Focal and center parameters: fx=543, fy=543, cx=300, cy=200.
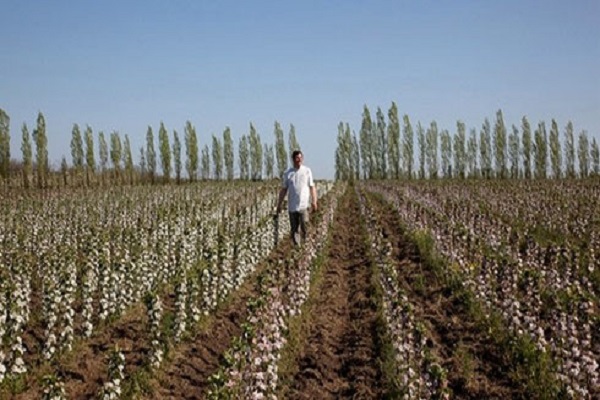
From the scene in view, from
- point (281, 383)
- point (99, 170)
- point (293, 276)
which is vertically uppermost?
point (99, 170)

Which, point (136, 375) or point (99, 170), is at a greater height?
point (99, 170)

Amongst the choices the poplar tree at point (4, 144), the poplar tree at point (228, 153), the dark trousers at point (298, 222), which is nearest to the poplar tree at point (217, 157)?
the poplar tree at point (228, 153)

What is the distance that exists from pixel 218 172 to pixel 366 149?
21163mm

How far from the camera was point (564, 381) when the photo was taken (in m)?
5.50

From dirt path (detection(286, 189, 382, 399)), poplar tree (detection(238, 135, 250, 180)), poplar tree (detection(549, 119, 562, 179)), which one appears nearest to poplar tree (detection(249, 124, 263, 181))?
poplar tree (detection(238, 135, 250, 180))

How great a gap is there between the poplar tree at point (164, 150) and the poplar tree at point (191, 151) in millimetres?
2823

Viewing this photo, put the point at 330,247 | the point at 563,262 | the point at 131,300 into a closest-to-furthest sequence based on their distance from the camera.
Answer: the point at 131,300, the point at 563,262, the point at 330,247

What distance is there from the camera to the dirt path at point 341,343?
6418 mm

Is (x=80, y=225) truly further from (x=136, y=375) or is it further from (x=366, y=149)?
(x=366, y=149)

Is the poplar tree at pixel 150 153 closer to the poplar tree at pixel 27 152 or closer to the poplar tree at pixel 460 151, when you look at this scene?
the poplar tree at pixel 27 152

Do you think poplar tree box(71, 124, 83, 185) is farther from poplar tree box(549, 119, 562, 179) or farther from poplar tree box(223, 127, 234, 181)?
poplar tree box(549, 119, 562, 179)

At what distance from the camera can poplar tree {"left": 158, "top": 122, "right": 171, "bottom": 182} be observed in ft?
226

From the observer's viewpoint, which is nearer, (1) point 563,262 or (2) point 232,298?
(2) point 232,298

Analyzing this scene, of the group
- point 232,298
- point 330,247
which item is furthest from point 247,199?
point 232,298
